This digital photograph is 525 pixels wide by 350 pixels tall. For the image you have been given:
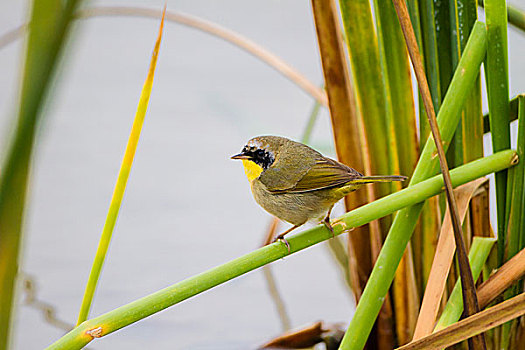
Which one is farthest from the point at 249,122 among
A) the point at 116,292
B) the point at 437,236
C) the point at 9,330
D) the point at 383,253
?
the point at 9,330

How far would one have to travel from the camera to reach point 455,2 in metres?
1.55

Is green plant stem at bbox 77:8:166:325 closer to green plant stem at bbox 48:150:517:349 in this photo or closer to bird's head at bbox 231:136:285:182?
green plant stem at bbox 48:150:517:349

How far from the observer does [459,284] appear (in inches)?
58.6

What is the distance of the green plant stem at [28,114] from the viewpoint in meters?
0.29

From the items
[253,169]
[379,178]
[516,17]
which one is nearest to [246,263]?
[379,178]

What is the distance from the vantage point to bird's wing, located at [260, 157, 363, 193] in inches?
60.3

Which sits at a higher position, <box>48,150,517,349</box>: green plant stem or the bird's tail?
the bird's tail

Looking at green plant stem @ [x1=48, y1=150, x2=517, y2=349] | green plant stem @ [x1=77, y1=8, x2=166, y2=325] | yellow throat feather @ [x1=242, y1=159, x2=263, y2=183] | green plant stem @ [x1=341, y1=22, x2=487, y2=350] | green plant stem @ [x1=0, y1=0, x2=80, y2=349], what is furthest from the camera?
yellow throat feather @ [x1=242, y1=159, x2=263, y2=183]

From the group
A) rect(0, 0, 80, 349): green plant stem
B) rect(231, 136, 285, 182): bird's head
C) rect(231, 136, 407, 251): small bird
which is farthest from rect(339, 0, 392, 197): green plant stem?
rect(0, 0, 80, 349): green plant stem

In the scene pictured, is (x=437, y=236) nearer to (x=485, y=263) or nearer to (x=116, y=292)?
(x=485, y=263)

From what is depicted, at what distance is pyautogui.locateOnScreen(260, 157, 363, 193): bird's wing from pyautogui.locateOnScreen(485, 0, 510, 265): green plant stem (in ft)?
1.27

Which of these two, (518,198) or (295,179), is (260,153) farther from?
(518,198)

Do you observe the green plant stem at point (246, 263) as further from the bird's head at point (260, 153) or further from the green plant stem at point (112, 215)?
the bird's head at point (260, 153)

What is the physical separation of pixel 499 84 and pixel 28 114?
4.66 ft
